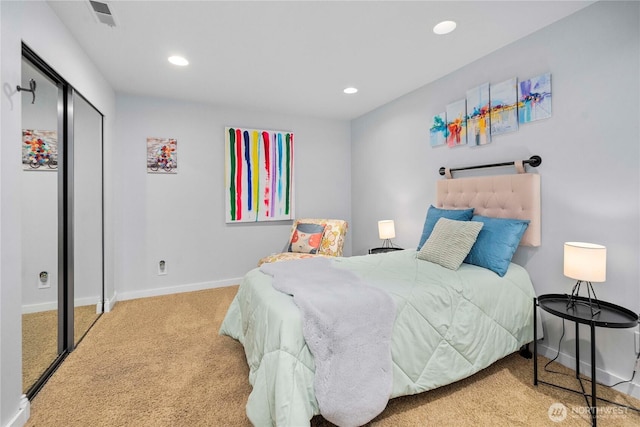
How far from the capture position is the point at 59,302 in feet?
7.47

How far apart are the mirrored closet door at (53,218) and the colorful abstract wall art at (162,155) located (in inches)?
32.3

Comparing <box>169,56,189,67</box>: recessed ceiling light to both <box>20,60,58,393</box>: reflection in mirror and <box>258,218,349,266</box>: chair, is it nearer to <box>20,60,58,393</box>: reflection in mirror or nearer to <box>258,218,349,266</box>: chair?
<box>20,60,58,393</box>: reflection in mirror

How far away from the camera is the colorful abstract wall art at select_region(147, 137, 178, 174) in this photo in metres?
3.79

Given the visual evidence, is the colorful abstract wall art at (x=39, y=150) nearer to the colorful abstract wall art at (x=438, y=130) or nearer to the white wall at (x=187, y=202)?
the white wall at (x=187, y=202)

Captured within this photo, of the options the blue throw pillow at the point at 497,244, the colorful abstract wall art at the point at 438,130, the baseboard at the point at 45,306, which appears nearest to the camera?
the baseboard at the point at 45,306

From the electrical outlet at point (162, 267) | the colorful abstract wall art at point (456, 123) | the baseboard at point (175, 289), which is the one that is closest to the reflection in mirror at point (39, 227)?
the baseboard at point (175, 289)

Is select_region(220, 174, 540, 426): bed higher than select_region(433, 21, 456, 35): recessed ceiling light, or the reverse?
select_region(433, 21, 456, 35): recessed ceiling light

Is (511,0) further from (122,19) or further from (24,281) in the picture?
(24,281)

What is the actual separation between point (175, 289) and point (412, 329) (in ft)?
10.6

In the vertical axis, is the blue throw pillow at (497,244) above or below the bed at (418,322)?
above

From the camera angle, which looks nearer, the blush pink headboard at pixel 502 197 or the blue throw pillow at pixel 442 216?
the blush pink headboard at pixel 502 197

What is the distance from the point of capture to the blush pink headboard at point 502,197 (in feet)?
7.70

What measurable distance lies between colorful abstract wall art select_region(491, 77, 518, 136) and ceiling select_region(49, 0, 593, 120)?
1.12ft

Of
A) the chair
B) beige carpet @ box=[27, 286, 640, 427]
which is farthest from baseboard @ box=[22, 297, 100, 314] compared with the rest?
the chair
